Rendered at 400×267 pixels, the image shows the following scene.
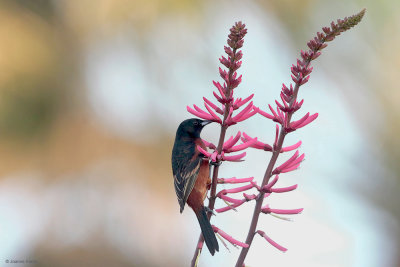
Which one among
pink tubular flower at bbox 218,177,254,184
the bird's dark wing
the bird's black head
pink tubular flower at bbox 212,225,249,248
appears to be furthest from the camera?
the bird's black head

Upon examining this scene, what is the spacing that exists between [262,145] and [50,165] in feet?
9.14

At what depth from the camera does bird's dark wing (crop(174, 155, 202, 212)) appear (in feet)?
5.05

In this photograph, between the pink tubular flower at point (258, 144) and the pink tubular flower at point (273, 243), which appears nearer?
the pink tubular flower at point (273, 243)

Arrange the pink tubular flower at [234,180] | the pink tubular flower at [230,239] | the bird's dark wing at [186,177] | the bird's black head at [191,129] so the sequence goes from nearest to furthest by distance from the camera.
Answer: the pink tubular flower at [230,239]
the pink tubular flower at [234,180]
the bird's dark wing at [186,177]
the bird's black head at [191,129]

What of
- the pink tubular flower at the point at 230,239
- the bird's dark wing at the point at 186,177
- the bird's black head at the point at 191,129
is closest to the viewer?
the pink tubular flower at the point at 230,239

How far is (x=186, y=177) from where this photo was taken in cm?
160

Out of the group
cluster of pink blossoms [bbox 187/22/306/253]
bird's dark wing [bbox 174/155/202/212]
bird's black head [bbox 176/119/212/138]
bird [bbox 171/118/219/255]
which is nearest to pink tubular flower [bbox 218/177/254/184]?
cluster of pink blossoms [bbox 187/22/306/253]

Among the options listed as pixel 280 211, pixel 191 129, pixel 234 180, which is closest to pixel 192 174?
pixel 191 129

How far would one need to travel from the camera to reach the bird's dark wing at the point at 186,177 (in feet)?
5.05

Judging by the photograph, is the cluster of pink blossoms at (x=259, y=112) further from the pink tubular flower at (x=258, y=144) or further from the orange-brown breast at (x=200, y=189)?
the orange-brown breast at (x=200, y=189)

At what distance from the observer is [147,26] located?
13.5 feet

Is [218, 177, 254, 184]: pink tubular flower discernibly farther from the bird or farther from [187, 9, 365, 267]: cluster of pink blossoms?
the bird

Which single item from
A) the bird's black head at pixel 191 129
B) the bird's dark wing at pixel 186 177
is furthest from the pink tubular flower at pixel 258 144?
the bird's black head at pixel 191 129

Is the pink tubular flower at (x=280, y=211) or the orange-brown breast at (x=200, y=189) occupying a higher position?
the pink tubular flower at (x=280, y=211)
